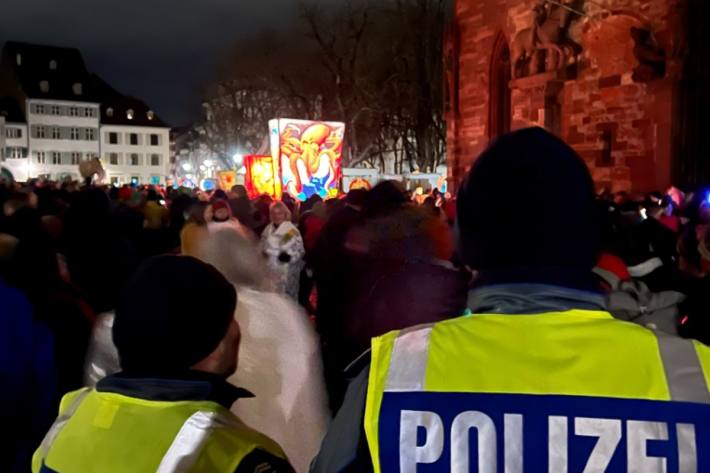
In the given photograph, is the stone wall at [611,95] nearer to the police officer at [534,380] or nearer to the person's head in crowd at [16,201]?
the person's head in crowd at [16,201]

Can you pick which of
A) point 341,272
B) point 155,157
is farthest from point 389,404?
point 155,157

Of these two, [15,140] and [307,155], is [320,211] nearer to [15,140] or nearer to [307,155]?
[307,155]

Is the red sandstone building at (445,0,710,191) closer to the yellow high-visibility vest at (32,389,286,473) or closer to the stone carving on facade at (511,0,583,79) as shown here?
the stone carving on facade at (511,0,583,79)

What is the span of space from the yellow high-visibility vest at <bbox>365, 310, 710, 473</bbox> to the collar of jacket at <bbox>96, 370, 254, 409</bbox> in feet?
1.82

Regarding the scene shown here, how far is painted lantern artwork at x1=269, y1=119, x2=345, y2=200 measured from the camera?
17672 millimetres

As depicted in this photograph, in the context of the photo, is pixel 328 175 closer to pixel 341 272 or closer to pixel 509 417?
pixel 341 272

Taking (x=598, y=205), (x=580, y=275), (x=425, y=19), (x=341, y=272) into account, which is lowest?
(x=341, y=272)

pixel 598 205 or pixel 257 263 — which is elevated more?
pixel 598 205

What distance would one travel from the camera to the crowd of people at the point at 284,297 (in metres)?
1.67

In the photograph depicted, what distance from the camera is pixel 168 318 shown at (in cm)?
197

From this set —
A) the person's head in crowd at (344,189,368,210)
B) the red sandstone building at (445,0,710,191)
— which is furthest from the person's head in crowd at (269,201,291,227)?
the red sandstone building at (445,0,710,191)

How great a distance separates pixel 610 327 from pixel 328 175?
16.4 metres

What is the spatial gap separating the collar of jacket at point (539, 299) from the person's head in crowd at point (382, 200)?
3.18m

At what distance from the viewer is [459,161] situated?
25266 millimetres
